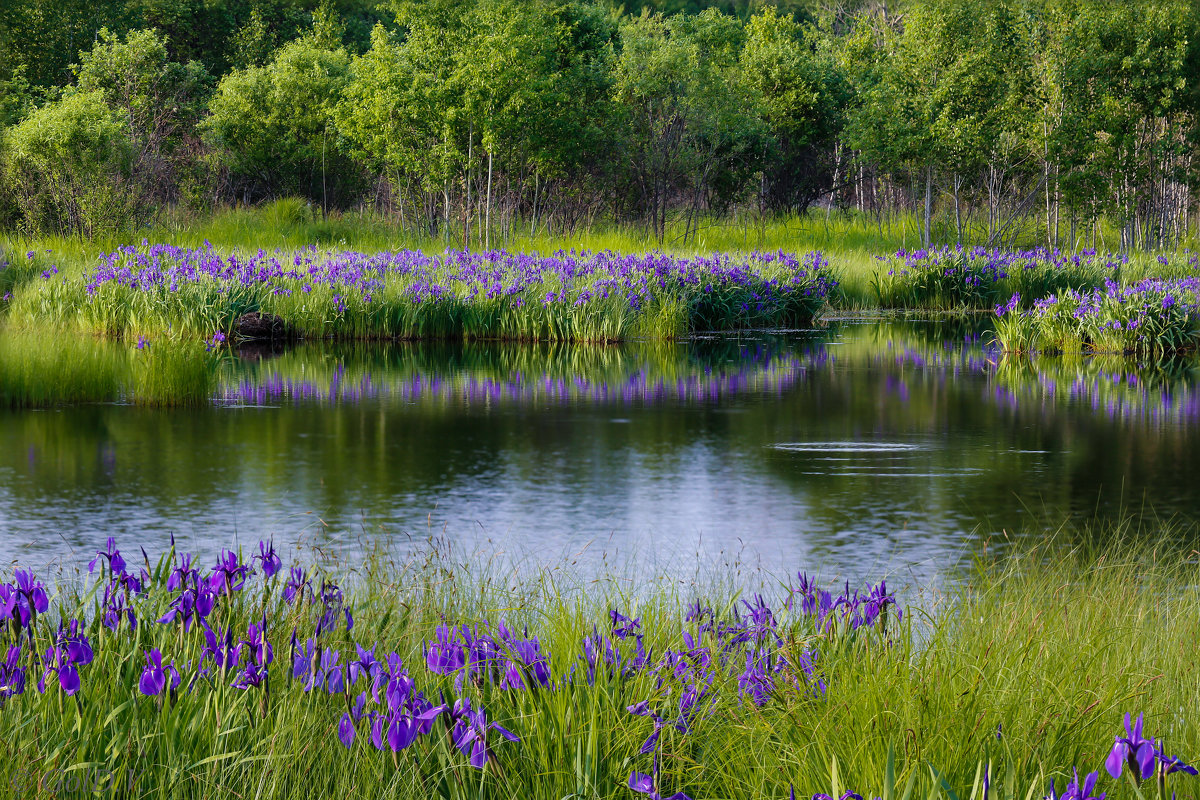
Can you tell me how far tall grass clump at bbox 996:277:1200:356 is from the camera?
1571 cm

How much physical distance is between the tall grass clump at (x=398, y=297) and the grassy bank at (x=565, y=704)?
41.5 feet

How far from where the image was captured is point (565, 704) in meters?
3.00

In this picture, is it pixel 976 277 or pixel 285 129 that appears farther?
pixel 285 129

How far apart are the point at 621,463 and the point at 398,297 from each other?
30.5 ft

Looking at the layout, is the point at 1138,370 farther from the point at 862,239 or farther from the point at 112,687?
the point at 862,239

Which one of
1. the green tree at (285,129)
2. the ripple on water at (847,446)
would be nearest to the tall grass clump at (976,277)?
the ripple on water at (847,446)

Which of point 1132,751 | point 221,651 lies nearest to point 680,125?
point 221,651

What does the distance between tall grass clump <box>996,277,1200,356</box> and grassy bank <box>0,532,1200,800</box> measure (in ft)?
42.2

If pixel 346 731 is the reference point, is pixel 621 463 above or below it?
below

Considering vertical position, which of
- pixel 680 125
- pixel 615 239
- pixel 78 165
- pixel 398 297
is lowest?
pixel 398 297

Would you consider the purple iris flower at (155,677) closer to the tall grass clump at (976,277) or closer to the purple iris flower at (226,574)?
the purple iris flower at (226,574)

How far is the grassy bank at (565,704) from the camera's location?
2.77 metres

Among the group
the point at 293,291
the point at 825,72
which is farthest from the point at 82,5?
the point at 293,291

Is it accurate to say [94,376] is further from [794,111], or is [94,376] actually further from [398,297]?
[794,111]
